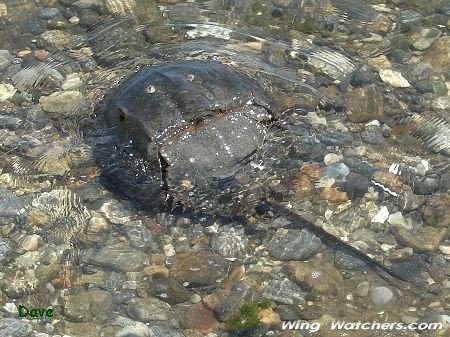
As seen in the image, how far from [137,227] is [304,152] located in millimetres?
1156

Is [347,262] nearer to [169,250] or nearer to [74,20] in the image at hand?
[169,250]

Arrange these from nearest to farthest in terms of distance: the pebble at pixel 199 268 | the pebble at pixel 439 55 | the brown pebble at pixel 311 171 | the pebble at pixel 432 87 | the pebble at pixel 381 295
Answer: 1. the pebble at pixel 381 295
2. the pebble at pixel 199 268
3. the brown pebble at pixel 311 171
4. the pebble at pixel 432 87
5. the pebble at pixel 439 55

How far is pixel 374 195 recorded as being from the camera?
4.38 metres

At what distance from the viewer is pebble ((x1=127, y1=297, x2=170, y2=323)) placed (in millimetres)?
3730

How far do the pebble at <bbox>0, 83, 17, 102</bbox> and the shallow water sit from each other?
0.04 ft

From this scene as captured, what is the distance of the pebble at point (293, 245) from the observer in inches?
158

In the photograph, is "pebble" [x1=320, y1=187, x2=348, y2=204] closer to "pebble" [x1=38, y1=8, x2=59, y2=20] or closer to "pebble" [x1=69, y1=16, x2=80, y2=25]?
"pebble" [x1=69, y1=16, x2=80, y2=25]

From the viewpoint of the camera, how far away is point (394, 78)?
5258mm

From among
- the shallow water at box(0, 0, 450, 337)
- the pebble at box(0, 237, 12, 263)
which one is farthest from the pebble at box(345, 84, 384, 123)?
the pebble at box(0, 237, 12, 263)

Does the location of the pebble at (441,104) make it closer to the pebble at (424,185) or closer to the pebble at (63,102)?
the pebble at (424,185)

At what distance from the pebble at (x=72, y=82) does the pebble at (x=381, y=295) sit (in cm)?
257

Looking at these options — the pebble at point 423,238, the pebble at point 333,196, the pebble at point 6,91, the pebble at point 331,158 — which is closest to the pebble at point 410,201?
the pebble at point 423,238

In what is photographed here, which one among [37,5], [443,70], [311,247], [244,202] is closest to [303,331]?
[311,247]

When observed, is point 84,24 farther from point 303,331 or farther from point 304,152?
point 303,331
